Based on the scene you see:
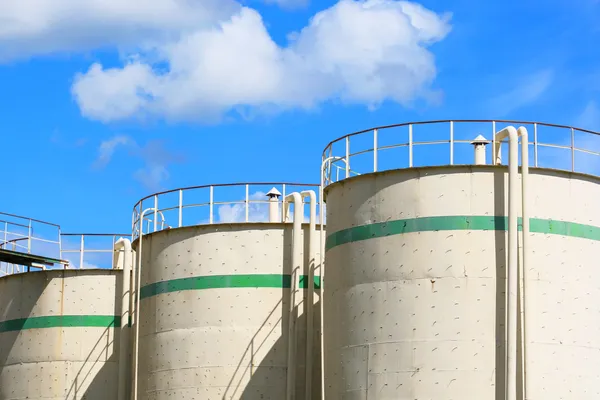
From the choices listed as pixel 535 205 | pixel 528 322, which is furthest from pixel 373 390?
pixel 535 205

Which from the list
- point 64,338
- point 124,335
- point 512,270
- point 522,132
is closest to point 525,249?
point 512,270

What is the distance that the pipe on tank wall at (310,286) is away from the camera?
32.3m

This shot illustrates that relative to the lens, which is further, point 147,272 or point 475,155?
point 147,272

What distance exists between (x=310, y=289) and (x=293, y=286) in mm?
916

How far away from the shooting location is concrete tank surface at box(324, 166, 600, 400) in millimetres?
25641

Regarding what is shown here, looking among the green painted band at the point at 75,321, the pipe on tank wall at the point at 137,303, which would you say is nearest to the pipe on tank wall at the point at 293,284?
the pipe on tank wall at the point at 137,303

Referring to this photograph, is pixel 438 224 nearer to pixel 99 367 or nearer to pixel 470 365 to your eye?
pixel 470 365

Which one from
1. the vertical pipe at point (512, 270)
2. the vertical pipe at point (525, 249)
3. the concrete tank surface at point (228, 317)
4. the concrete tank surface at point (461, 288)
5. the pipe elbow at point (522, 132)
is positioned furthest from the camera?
the concrete tank surface at point (228, 317)

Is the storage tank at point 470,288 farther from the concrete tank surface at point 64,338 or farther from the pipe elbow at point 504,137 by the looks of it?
the concrete tank surface at point 64,338

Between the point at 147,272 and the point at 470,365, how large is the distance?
13.4 metres

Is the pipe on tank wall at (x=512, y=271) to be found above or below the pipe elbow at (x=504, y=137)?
below

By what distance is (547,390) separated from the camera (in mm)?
25375

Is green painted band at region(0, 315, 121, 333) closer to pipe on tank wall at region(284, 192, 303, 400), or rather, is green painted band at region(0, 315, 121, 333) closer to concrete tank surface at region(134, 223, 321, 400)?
concrete tank surface at region(134, 223, 321, 400)

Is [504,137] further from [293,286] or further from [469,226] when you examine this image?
[293,286]
